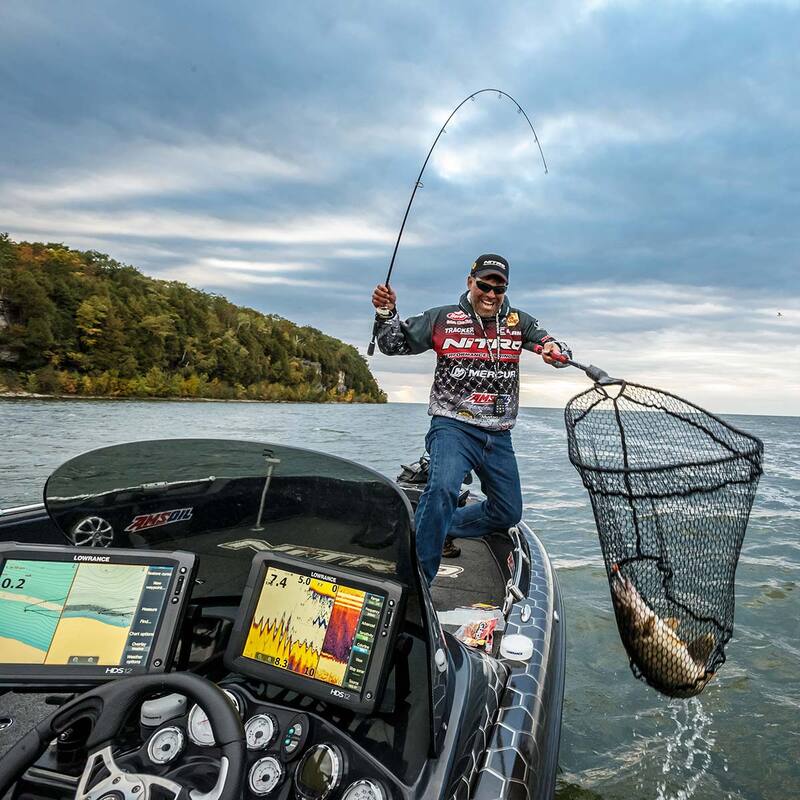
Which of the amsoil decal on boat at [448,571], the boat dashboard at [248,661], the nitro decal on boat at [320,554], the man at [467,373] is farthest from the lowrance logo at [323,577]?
the amsoil decal on boat at [448,571]

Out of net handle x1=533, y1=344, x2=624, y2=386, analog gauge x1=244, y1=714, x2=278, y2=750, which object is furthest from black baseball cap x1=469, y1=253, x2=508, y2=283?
analog gauge x1=244, y1=714, x2=278, y2=750

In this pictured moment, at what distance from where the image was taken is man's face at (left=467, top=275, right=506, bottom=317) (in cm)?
351

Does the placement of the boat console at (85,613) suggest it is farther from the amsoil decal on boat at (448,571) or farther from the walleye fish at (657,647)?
the amsoil decal on boat at (448,571)

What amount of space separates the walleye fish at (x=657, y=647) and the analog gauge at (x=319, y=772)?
6.00ft

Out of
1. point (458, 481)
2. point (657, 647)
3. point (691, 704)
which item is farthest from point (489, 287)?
point (691, 704)

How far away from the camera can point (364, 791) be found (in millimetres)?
1496

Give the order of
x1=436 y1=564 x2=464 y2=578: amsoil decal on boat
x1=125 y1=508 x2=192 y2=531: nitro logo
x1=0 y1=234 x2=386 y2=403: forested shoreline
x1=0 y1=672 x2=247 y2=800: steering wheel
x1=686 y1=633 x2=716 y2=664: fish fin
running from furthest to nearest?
x1=0 y1=234 x2=386 y2=403: forested shoreline → x1=436 y1=564 x2=464 y2=578: amsoil decal on boat → x1=686 y1=633 x2=716 y2=664: fish fin → x1=125 y1=508 x2=192 y2=531: nitro logo → x1=0 y1=672 x2=247 y2=800: steering wheel

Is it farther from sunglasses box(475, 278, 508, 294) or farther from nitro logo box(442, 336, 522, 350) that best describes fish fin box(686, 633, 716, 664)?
sunglasses box(475, 278, 508, 294)

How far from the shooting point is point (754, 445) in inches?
114

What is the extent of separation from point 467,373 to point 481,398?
17 centimetres

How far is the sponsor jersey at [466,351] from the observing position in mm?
3619

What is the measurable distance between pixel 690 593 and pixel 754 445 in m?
0.84

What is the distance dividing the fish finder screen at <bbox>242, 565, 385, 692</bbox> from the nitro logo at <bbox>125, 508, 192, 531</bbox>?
49 cm

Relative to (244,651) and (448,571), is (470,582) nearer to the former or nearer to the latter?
(448,571)
